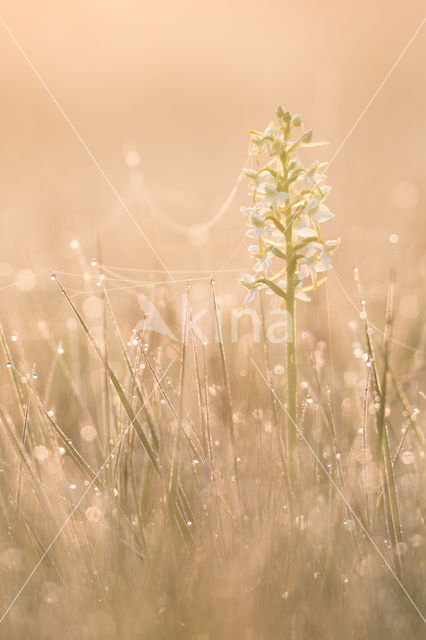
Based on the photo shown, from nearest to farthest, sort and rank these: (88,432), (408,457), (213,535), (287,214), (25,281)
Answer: (213,535) < (287,214) < (408,457) < (88,432) < (25,281)

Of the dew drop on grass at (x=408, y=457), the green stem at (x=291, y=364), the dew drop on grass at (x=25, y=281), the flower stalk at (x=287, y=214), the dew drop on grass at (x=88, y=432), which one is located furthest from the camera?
the dew drop on grass at (x=25, y=281)

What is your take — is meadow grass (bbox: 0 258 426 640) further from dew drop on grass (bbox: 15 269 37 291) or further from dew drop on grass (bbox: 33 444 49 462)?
dew drop on grass (bbox: 15 269 37 291)

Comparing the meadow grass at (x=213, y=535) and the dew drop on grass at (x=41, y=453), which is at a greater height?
the dew drop on grass at (x=41, y=453)

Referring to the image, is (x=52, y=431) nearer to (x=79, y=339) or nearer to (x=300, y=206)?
(x=300, y=206)

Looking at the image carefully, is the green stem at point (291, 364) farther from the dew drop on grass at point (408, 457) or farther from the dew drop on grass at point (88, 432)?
the dew drop on grass at point (88, 432)

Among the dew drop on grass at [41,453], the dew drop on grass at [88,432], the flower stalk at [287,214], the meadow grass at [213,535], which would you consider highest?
the flower stalk at [287,214]

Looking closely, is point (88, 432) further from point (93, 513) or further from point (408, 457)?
point (408, 457)

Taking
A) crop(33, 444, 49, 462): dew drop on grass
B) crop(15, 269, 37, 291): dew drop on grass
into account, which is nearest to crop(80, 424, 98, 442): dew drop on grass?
crop(33, 444, 49, 462): dew drop on grass

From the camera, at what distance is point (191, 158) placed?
45.3ft

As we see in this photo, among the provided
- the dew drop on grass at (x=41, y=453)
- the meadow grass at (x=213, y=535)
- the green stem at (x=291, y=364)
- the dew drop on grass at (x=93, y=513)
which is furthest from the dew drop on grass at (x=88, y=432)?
the green stem at (x=291, y=364)

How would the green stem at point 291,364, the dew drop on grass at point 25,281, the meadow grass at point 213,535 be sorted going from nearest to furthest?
the meadow grass at point 213,535, the green stem at point 291,364, the dew drop on grass at point 25,281

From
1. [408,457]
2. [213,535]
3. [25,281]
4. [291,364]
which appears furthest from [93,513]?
[25,281]

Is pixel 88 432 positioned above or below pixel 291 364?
below

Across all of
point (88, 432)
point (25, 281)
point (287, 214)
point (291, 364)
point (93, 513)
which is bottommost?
point (93, 513)
